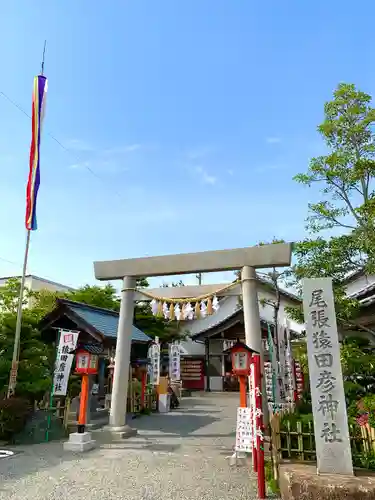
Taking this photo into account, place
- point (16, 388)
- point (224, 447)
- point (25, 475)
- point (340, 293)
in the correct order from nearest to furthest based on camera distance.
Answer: point (25, 475)
point (224, 447)
point (340, 293)
point (16, 388)

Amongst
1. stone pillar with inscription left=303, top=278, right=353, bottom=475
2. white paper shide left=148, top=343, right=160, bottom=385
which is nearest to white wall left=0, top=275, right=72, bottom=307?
white paper shide left=148, top=343, right=160, bottom=385

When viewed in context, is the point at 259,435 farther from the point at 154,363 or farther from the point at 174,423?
the point at 154,363

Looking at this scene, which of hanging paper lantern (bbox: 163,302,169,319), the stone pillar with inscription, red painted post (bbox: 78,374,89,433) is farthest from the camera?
hanging paper lantern (bbox: 163,302,169,319)

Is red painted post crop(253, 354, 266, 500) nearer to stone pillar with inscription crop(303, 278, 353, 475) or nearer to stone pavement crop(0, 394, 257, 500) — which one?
stone pavement crop(0, 394, 257, 500)

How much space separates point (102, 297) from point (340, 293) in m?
19.2

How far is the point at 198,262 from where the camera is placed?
10.4m

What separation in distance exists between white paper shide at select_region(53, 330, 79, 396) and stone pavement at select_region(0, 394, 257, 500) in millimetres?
2364

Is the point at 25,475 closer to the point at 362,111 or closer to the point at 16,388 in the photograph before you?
the point at 16,388

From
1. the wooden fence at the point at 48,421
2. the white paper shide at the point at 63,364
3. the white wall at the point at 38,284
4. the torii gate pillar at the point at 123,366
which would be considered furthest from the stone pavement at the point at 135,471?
the white wall at the point at 38,284

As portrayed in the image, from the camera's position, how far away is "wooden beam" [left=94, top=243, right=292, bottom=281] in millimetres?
9680

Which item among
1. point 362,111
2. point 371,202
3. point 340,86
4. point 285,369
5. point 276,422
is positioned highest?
point 340,86

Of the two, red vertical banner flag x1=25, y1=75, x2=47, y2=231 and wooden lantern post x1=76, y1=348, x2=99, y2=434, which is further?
red vertical banner flag x1=25, y1=75, x2=47, y2=231

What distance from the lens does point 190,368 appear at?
29203mm

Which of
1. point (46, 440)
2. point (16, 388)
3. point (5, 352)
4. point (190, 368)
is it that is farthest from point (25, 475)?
point (190, 368)
